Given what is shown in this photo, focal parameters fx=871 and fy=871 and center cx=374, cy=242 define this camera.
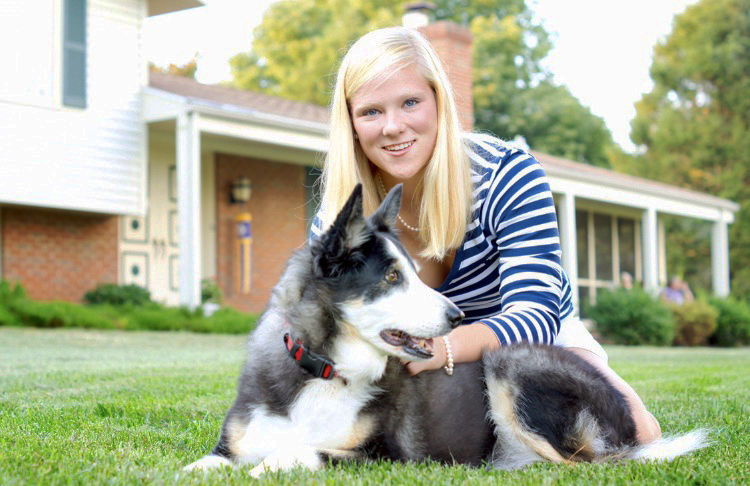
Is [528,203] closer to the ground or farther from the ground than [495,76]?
closer to the ground

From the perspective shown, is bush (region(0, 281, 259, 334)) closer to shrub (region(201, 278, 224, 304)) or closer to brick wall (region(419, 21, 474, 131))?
shrub (region(201, 278, 224, 304))

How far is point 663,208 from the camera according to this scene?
24.8 m

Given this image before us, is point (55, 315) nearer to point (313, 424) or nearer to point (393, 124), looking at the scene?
point (393, 124)

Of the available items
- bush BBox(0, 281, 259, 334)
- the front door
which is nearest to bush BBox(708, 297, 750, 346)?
bush BBox(0, 281, 259, 334)

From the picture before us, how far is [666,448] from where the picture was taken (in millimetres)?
3566

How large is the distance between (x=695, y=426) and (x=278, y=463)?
2.46 meters

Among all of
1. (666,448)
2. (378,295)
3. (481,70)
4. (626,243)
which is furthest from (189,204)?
(481,70)

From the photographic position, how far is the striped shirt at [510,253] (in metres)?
3.85

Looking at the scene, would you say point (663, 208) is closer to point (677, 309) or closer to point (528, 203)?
point (677, 309)

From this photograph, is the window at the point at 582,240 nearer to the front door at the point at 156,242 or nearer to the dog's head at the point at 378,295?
the front door at the point at 156,242

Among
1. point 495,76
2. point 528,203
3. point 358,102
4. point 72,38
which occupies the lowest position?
point 528,203

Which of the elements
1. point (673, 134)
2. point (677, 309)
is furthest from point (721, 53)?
point (677, 309)

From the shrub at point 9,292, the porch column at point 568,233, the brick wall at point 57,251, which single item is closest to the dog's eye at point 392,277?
the shrub at point 9,292

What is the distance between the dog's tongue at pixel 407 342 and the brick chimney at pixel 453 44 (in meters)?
17.4
